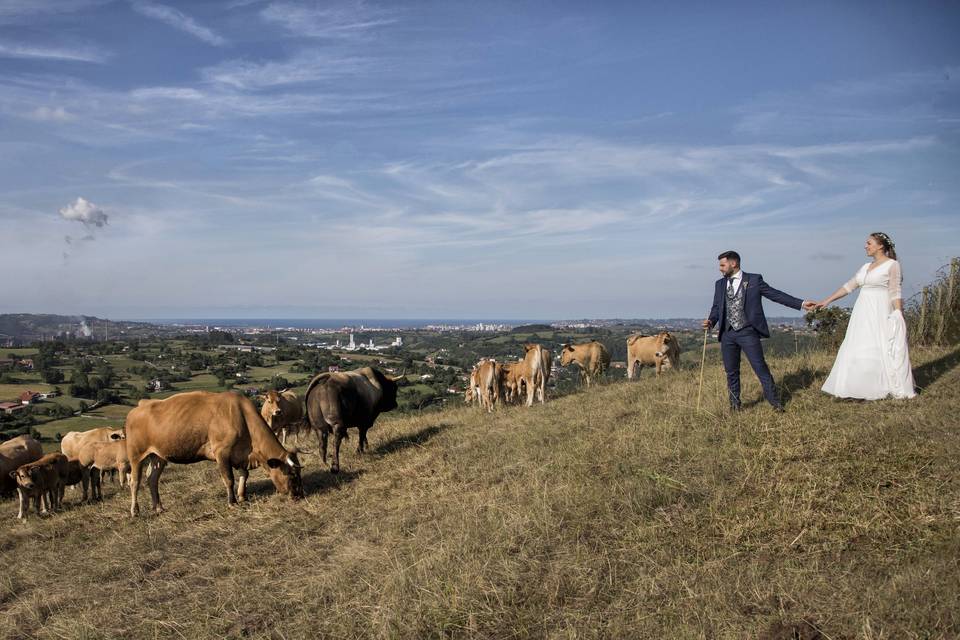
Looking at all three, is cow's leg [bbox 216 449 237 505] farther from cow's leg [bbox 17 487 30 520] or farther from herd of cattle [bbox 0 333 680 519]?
cow's leg [bbox 17 487 30 520]

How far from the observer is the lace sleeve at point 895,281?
9469mm

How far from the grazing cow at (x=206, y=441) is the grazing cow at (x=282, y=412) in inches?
98.4

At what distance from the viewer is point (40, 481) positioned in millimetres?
11602

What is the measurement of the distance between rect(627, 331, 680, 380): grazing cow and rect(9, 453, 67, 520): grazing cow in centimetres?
1574

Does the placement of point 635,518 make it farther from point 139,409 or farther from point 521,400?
point 521,400

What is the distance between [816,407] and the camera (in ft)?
31.4

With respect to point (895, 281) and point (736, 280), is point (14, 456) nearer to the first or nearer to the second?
point (736, 280)

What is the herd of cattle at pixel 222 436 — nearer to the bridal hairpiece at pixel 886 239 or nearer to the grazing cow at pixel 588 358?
the grazing cow at pixel 588 358

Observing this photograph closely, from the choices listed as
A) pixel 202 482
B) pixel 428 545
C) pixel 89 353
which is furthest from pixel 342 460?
pixel 89 353

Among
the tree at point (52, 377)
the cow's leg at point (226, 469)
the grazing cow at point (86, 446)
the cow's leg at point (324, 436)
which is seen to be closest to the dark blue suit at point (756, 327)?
the cow's leg at point (324, 436)

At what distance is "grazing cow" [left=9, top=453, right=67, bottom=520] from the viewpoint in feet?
Result: 37.1

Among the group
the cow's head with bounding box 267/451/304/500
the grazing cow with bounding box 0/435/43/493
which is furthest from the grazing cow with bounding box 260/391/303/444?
the grazing cow with bounding box 0/435/43/493

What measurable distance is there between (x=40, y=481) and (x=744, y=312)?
13.5 metres

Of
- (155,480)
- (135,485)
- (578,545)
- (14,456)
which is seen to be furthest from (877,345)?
(14,456)
